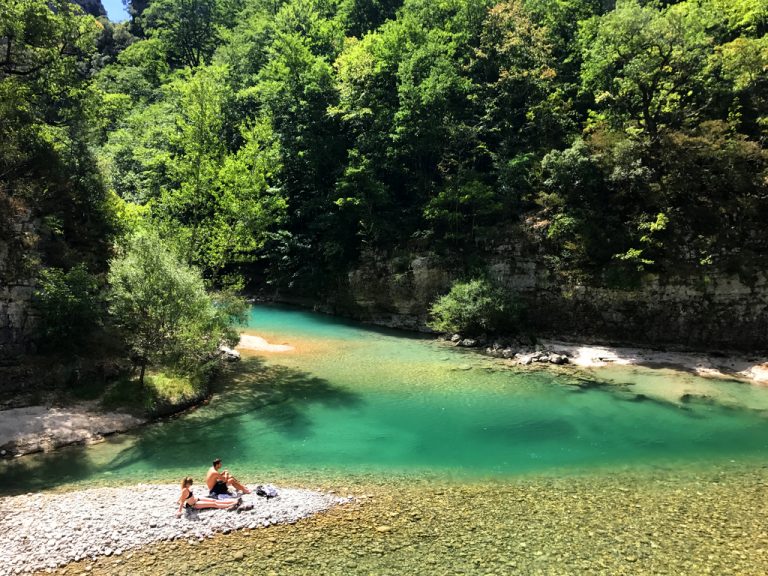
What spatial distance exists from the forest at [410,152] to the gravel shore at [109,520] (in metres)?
7.90

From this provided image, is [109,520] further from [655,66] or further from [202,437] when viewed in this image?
[655,66]

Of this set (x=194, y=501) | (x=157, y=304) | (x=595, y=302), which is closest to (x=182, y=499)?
(x=194, y=501)

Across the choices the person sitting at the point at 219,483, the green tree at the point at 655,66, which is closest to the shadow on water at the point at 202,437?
the person sitting at the point at 219,483

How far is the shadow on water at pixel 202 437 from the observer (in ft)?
43.9

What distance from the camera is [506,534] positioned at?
10.7 metres

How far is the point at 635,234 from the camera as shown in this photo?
1092 inches

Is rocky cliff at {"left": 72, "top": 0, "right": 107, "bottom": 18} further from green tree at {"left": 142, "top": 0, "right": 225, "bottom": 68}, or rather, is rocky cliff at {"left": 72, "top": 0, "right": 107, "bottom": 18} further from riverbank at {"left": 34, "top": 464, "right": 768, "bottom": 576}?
riverbank at {"left": 34, "top": 464, "right": 768, "bottom": 576}

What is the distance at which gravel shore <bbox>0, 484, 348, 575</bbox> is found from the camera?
9.79m

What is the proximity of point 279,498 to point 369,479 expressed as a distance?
271 cm

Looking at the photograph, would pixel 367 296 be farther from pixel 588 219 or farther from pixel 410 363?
pixel 588 219

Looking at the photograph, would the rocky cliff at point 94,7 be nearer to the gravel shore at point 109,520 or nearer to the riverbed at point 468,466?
the riverbed at point 468,466

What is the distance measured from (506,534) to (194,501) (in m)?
7.31

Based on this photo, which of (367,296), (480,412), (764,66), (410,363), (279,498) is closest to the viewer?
(279,498)

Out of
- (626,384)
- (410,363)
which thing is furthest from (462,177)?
(626,384)
